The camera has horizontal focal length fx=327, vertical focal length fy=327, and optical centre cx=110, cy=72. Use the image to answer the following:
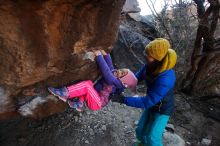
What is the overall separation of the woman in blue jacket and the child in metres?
0.15

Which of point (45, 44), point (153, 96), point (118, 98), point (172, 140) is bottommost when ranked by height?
point (172, 140)

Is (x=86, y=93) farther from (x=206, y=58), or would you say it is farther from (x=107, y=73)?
(x=206, y=58)

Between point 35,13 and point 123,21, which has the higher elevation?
point 35,13

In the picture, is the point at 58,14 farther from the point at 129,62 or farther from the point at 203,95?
the point at 203,95

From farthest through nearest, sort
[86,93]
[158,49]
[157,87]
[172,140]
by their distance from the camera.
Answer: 1. [172,140]
2. [86,93]
3. [157,87]
4. [158,49]

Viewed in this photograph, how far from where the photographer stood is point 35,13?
118 inches

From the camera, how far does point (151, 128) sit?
12.7 ft

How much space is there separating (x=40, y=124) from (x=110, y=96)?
1320 millimetres

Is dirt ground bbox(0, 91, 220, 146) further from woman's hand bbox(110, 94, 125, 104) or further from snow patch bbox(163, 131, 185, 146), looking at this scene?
woman's hand bbox(110, 94, 125, 104)

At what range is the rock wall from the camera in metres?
2.99

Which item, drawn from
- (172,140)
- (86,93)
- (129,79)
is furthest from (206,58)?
(86,93)

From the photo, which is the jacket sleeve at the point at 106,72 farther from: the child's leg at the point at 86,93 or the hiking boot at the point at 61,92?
the hiking boot at the point at 61,92

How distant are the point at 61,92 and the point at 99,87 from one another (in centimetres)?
52

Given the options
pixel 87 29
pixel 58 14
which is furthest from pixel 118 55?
pixel 58 14
